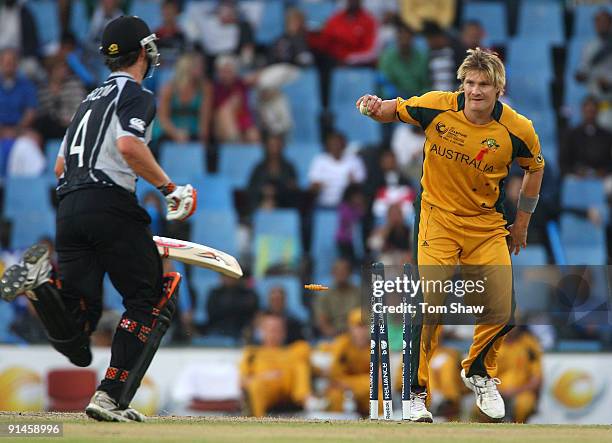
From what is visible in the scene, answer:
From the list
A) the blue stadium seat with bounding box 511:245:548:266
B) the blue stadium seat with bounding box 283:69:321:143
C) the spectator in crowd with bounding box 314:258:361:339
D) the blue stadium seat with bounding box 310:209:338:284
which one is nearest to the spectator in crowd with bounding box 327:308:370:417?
the spectator in crowd with bounding box 314:258:361:339

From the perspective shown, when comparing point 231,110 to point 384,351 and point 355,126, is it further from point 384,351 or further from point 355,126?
point 384,351

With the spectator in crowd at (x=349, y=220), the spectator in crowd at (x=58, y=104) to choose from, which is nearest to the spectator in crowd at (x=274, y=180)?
the spectator in crowd at (x=349, y=220)

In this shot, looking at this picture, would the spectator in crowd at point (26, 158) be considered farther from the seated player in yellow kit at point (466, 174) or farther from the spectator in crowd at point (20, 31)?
the seated player in yellow kit at point (466, 174)

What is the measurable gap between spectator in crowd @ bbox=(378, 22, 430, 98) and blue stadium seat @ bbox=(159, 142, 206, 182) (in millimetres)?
2347

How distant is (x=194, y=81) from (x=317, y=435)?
9.00 meters

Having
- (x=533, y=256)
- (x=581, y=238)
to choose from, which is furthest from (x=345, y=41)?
(x=533, y=256)

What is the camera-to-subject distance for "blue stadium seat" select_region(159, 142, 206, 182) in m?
14.7


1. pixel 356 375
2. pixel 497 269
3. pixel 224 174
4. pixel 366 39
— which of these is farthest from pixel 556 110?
pixel 497 269

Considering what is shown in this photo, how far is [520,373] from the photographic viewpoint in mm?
11836

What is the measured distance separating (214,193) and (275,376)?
311 cm

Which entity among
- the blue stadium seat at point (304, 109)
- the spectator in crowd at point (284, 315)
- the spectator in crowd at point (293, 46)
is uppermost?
the spectator in crowd at point (293, 46)

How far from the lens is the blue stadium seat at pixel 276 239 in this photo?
538 inches

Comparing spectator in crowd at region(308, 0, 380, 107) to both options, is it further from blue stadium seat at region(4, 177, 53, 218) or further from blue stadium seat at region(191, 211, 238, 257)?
blue stadium seat at region(4, 177, 53, 218)

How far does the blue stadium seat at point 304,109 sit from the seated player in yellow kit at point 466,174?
24.4 ft
